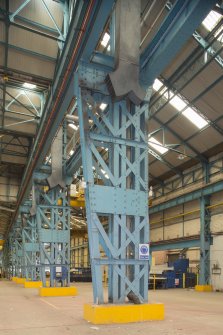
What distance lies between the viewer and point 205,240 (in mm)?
25156

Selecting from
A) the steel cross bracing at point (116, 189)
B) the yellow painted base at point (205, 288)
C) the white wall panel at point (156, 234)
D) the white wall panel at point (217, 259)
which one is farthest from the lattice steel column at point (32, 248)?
the steel cross bracing at point (116, 189)

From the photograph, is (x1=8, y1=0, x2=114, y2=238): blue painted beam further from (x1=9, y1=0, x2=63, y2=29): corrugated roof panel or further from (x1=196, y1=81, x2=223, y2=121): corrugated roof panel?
(x1=196, y1=81, x2=223, y2=121): corrugated roof panel

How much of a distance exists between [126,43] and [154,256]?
28.7 meters

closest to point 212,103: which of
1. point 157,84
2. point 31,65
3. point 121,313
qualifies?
point 157,84

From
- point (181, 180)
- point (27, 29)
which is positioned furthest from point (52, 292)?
point (181, 180)

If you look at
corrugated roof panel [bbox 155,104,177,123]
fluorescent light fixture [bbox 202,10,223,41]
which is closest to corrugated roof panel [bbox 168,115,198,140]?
corrugated roof panel [bbox 155,104,177,123]

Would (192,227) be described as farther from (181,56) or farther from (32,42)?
(32,42)

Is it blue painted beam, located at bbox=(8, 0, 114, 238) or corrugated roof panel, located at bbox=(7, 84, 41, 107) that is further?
corrugated roof panel, located at bbox=(7, 84, 41, 107)

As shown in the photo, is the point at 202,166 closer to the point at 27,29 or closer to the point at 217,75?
the point at 217,75

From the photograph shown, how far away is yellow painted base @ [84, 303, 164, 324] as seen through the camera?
25.5 feet

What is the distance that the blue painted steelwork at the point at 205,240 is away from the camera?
80.4 ft

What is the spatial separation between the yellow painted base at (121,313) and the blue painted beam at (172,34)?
5.59 metres

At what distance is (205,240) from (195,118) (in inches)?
350

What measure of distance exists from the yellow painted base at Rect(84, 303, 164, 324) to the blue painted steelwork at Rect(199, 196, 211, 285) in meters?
17.3
